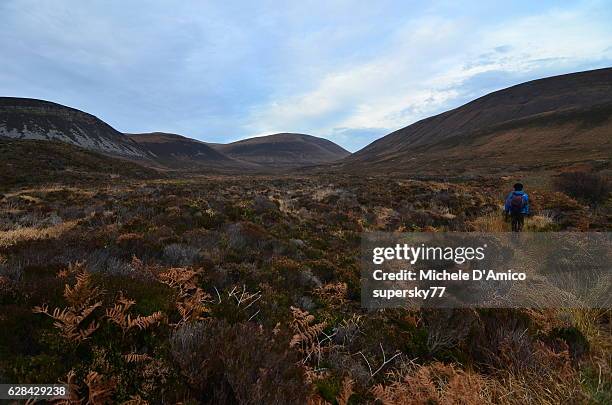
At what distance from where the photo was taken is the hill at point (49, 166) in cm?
2552

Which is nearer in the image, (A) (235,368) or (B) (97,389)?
(B) (97,389)

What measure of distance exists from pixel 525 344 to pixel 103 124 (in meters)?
120

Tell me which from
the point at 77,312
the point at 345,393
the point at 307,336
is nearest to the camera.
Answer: the point at 345,393

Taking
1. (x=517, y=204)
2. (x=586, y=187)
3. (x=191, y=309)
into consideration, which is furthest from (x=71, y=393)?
(x=586, y=187)

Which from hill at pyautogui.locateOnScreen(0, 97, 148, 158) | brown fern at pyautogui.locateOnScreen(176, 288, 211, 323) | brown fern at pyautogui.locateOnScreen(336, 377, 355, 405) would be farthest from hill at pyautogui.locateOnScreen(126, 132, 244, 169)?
brown fern at pyautogui.locateOnScreen(336, 377, 355, 405)

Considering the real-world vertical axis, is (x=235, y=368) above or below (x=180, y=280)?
below

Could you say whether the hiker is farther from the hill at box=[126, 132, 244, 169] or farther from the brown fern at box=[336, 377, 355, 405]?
the hill at box=[126, 132, 244, 169]

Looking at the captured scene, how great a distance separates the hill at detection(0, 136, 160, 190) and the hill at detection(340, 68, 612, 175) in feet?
152

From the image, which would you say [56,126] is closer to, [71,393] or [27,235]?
[27,235]

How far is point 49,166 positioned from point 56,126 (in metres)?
69.6

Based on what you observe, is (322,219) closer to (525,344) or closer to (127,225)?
(127,225)

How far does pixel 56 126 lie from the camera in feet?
282

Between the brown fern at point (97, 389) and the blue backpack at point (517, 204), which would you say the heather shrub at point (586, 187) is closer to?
the blue backpack at point (517, 204)

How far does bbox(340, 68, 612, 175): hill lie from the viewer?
61.4 metres
